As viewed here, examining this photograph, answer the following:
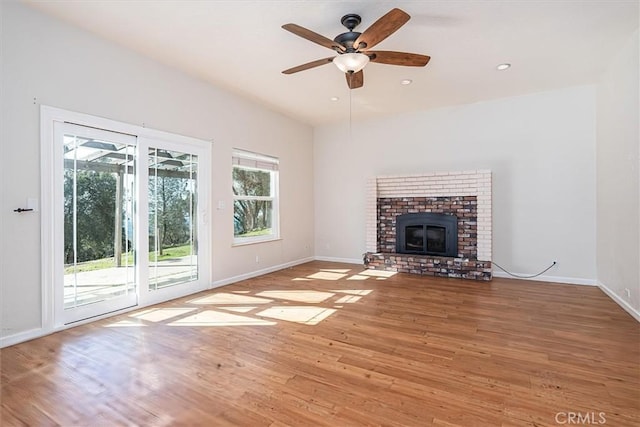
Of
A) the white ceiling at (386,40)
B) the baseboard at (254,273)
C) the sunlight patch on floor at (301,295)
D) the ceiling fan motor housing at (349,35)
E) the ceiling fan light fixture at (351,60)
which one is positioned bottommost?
the sunlight patch on floor at (301,295)

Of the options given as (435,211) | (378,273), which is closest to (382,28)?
(435,211)

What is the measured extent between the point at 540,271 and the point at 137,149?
5869 millimetres

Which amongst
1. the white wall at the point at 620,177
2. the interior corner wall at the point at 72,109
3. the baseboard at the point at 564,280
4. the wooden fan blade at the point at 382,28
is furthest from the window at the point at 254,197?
the white wall at the point at 620,177

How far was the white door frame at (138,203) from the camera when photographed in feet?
9.36

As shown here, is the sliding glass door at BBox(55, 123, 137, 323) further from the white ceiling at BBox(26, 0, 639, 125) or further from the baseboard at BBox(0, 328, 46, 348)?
the white ceiling at BBox(26, 0, 639, 125)

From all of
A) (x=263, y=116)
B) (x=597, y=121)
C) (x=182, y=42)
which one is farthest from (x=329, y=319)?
(x=597, y=121)

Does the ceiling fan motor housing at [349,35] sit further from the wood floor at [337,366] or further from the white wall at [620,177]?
the white wall at [620,177]

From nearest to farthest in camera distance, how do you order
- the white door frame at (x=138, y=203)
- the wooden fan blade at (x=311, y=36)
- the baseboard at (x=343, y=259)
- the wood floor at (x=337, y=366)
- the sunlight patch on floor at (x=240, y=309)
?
the wood floor at (x=337, y=366) → the wooden fan blade at (x=311, y=36) → the white door frame at (x=138, y=203) → the sunlight patch on floor at (x=240, y=309) → the baseboard at (x=343, y=259)

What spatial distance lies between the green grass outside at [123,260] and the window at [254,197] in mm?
1002

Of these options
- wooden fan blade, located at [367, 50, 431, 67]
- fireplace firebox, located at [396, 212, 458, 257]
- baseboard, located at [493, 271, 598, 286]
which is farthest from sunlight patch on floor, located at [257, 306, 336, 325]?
baseboard, located at [493, 271, 598, 286]

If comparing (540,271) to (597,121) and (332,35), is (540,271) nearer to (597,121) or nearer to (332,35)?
(597,121)

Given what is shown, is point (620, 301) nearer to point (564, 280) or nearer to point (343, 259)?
point (564, 280)

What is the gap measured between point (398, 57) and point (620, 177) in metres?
2.93

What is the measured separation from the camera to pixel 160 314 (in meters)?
3.42
